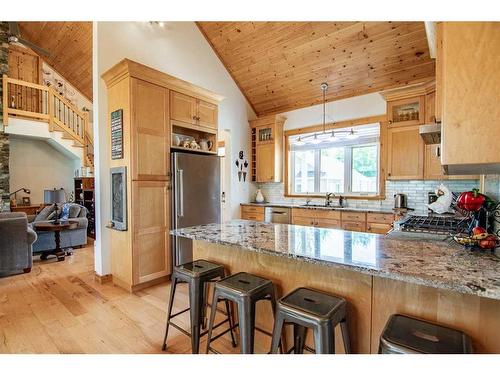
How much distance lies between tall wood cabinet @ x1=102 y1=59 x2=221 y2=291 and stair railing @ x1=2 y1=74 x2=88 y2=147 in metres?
4.45

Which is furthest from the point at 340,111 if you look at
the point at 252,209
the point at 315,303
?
the point at 315,303

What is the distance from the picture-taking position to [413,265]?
1.16 meters

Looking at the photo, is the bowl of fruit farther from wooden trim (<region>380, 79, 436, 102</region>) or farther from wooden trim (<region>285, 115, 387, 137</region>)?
wooden trim (<region>285, 115, 387, 137</region>)

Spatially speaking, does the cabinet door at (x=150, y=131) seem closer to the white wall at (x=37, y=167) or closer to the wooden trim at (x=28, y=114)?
the wooden trim at (x=28, y=114)

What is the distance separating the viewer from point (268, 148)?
5.29 m

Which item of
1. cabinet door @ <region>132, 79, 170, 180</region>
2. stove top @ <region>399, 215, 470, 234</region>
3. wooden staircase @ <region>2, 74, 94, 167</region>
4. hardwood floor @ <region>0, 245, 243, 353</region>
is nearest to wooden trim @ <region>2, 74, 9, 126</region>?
wooden staircase @ <region>2, 74, 94, 167</region>

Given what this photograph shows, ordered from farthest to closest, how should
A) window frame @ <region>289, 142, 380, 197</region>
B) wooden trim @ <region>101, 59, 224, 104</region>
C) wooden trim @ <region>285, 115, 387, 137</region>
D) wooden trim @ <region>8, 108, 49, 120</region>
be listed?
wooden trim @ <region>8, 108, 49, 120</region>, window frame @ <region>289, 142, 380, 197</region>, wooden trim @ <region>285, 115, 387, 137</region>, wooden trim @ <region>101, 59, 224, 104</region>

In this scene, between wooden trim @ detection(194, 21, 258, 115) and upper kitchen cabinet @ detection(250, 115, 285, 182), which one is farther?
upper kitchen cabinet @ detection(250, 115, 285, 182)

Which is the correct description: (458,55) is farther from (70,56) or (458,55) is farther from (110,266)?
(70,56)

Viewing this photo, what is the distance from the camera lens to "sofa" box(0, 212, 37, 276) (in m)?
3.48

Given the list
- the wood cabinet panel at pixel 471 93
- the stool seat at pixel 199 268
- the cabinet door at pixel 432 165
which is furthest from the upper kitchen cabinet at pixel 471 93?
the cabinet door at pixel 432 165

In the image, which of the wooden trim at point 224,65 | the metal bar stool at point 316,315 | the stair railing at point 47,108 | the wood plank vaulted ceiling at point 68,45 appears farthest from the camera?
the stair railing at point 47,108

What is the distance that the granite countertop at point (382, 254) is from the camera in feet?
3.30
